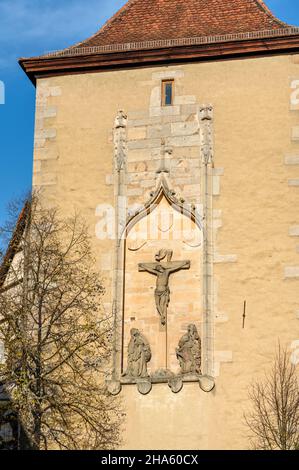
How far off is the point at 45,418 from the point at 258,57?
6.49m

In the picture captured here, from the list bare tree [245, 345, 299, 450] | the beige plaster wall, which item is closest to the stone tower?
the beige plaster wall

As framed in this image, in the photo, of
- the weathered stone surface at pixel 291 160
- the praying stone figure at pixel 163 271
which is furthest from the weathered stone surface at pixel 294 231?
the praying stone figure at pixel 163 271

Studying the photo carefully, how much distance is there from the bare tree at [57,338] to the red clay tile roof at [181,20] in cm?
336

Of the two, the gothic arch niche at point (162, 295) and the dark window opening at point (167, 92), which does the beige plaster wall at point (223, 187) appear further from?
the gothic arch niche at point (162, 295)

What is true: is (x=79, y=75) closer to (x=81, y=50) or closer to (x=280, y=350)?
(x=81, y=50)

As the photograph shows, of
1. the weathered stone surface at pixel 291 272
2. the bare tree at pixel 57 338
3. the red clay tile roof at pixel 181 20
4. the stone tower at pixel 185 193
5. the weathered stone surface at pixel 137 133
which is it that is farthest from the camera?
the red clay tile roof at pixel 181 20

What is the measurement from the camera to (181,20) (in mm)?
21750

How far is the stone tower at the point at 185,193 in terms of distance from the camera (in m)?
19.2

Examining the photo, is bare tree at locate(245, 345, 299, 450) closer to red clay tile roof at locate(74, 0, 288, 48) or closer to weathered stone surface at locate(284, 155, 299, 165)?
weathered stone surface at locate(284, 155, 299, 165)

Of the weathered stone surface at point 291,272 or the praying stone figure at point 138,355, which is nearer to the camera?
the weathered stone surface at point 291,272

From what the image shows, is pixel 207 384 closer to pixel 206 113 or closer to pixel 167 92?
pixel 206 113

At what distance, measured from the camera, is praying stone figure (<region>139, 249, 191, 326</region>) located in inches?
778

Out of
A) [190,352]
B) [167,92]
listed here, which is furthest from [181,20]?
[190,352]

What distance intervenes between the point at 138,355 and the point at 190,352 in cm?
79
